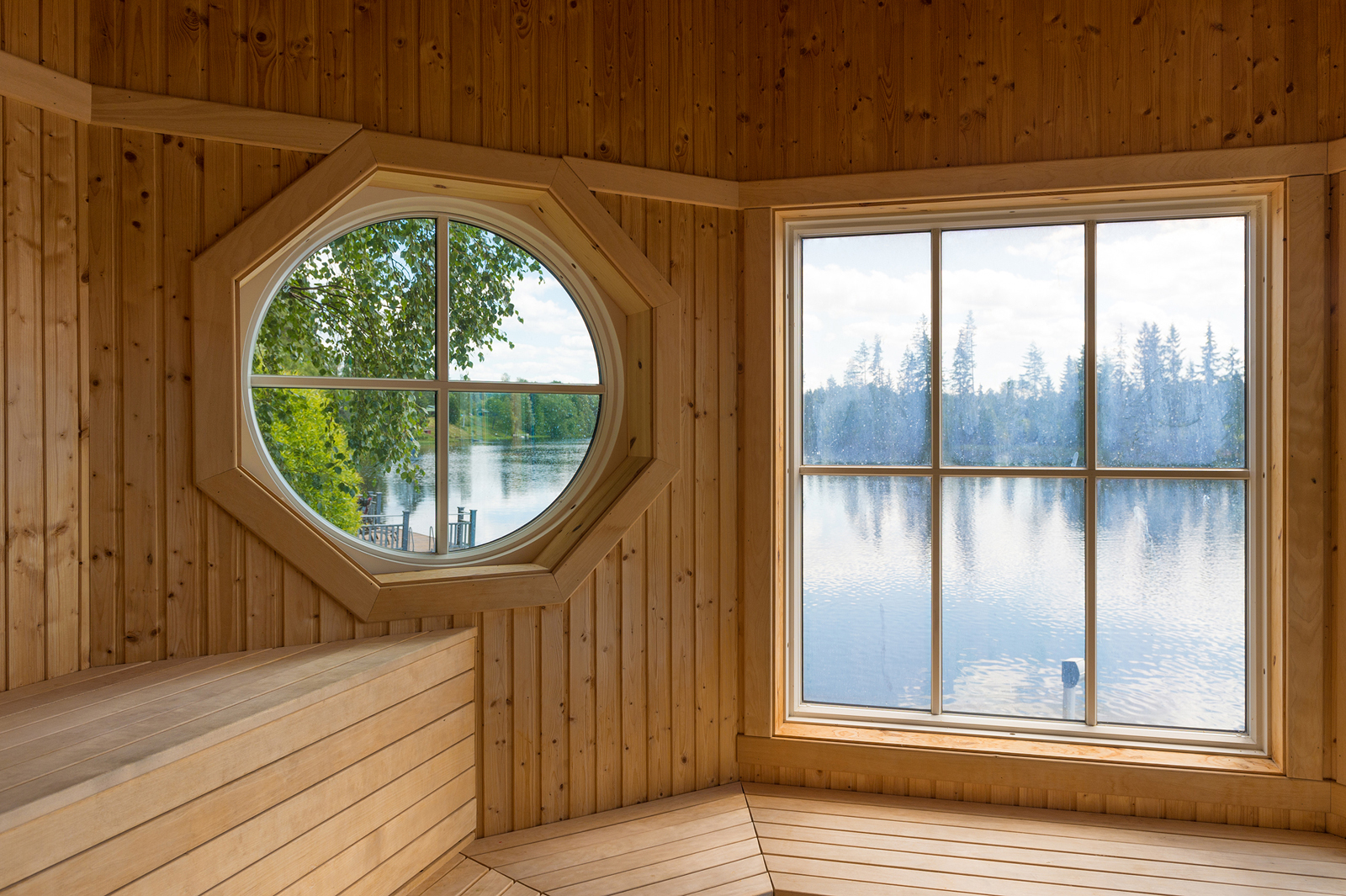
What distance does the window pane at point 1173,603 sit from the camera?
2.49 meters

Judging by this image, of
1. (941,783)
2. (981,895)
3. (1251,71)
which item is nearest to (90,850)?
(981,895)

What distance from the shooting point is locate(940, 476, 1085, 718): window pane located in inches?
101

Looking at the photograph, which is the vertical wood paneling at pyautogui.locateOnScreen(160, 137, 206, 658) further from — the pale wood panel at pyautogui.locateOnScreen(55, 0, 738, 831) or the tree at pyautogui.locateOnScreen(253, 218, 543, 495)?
the tree at pyautogui.locateOnScreen(253, 218, 543, 495)

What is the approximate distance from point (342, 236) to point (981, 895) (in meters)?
2.48

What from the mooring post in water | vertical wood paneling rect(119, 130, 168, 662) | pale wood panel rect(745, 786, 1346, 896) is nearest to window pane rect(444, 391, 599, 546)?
vertical wood paneling rect(119, 130, 168, 662)

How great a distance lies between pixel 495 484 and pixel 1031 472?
1713 millimetres

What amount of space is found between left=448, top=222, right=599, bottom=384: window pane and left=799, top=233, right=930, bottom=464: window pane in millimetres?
783

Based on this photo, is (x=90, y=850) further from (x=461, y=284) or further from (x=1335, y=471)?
(x=1335, y=471)

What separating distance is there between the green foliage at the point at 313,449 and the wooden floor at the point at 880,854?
1050 mm

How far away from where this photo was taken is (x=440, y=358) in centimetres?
237

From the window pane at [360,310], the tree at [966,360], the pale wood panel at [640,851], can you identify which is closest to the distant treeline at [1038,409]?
the tree at [966,360]

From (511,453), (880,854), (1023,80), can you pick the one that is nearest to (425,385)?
(511,453)

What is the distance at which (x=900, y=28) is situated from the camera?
8.43 feet

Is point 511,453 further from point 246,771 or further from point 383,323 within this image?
point 246,771
